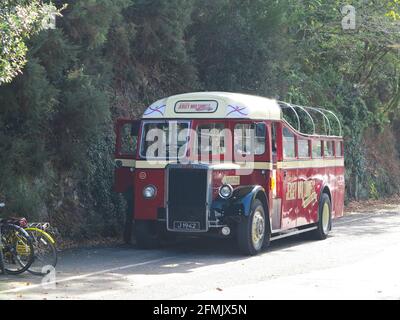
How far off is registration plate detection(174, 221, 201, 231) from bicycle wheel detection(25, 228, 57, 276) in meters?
2.94

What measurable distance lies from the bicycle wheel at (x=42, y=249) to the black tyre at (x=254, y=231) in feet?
12.0

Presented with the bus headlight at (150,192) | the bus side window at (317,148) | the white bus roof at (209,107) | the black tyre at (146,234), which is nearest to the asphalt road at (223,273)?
the black tyre at (146,234)

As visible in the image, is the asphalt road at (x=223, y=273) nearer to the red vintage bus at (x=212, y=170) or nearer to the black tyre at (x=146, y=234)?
the black tyre at (x=146, y=234)

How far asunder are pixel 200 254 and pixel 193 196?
1.19m

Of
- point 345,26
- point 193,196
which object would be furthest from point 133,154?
point 345,26

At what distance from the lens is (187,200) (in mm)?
14812

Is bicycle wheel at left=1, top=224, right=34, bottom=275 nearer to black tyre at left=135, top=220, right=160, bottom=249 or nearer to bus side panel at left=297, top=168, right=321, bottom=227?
black tyre at left=135, top=220, right=160, bottom=249

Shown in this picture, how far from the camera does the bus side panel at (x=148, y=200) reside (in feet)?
49.6

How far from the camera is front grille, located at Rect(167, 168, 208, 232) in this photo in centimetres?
1470

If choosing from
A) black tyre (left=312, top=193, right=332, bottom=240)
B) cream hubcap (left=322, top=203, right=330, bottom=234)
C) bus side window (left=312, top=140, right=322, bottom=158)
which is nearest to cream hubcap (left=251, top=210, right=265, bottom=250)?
black tyre (left=312, top=193, right=332, bottom=240)

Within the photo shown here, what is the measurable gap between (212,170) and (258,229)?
143 cm

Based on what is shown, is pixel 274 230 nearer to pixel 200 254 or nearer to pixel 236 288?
pixel 200 254

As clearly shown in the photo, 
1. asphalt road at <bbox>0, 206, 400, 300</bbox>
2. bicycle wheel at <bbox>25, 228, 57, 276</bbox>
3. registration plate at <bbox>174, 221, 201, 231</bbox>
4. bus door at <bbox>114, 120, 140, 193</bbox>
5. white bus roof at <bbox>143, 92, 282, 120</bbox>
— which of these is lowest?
asphalt road at <bbox>0, 206, 400, 300</bbox>

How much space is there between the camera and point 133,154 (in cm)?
1636
